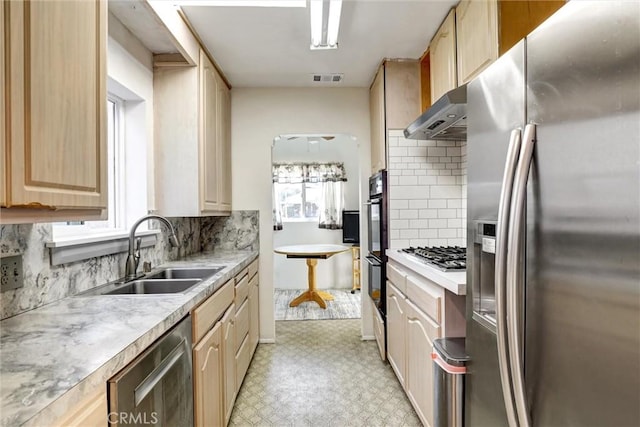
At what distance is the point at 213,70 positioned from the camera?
8.79ft

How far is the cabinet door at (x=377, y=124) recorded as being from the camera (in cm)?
280

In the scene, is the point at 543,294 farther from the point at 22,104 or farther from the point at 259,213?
the point at 259,213

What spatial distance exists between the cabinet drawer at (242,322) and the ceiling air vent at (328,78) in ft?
6.62

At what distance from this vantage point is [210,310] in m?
1.60

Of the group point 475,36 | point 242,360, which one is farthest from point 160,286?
point 475,36

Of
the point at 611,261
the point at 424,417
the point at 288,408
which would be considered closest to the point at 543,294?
the point at 611,261

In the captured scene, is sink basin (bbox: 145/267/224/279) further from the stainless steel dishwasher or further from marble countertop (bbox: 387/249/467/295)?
marble countertop (bbox: 387/249/467/295)

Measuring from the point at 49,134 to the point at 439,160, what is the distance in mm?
2545

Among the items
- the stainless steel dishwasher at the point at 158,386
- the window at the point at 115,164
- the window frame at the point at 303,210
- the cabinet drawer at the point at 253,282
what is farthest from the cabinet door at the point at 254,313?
the window frame at the point at 303,210

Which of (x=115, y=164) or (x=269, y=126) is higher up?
(x=269, y=126)

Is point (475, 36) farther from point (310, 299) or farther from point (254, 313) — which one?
A: point (310, 299)

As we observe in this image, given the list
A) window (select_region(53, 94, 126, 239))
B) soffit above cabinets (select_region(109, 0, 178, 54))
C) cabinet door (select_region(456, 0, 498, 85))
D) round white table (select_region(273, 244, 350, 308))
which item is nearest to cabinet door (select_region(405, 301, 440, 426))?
cabinet door (select_region(456, 0, 498, 85))

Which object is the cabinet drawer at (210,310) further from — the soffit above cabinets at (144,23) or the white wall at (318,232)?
the white wall at (318,232)

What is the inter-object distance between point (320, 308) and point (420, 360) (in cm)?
264
